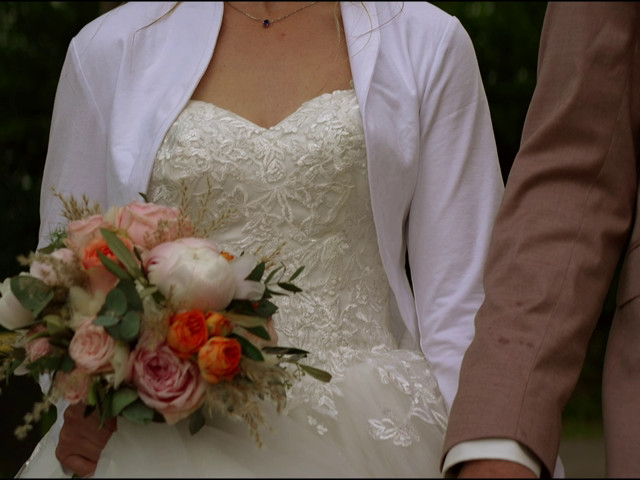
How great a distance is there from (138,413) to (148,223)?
1.14 ft

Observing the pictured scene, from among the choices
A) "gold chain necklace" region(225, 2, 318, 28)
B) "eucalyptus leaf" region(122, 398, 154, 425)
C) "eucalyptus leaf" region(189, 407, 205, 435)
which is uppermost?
"gold chain necklace" region(225, 2, 318, 28)

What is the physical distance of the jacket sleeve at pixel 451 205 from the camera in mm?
2602

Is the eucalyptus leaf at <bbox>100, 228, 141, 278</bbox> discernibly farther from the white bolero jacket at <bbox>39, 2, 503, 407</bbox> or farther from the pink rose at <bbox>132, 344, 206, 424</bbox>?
the white bolero jacket at <bbox>39, 2, 503, 407</bbox>

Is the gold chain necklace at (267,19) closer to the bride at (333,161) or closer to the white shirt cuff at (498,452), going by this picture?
the bride at (333,161)

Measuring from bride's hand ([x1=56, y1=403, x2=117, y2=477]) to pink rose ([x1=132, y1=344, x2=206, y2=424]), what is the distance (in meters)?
0.31

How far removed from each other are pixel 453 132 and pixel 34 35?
3452 millimetres

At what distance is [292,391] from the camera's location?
243 centimetres

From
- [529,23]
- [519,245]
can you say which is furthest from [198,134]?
[529,23]

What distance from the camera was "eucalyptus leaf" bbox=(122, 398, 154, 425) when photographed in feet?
6.57

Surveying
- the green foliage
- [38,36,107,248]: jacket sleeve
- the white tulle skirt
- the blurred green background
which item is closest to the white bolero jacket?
[38,36,107,248]: jacket sleeve

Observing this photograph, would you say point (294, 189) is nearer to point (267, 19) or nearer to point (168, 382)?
point (267, 19)

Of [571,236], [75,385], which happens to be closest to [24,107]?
[75,385]

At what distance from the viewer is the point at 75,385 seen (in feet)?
6.66

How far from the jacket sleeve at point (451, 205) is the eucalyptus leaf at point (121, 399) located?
809 mm
